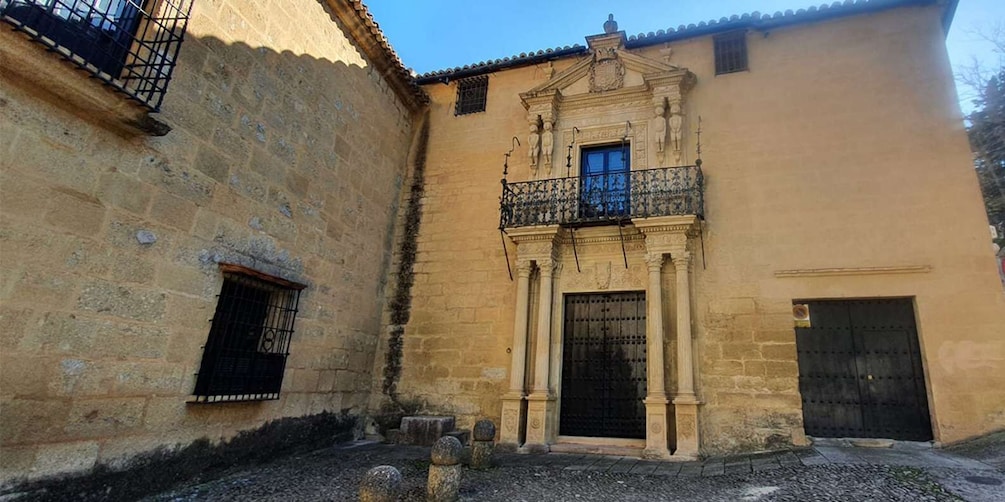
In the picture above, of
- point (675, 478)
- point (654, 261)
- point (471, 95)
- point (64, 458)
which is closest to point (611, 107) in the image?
point (471, 95)

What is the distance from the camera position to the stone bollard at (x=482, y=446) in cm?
539

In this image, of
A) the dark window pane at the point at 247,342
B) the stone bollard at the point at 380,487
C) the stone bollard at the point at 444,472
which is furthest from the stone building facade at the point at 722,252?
the stone bollard at the point at 380,487

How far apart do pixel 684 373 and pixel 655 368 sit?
358mm

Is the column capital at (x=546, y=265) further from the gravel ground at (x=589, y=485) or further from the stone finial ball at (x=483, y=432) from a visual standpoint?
the gravel ground at (x=589, y=485)

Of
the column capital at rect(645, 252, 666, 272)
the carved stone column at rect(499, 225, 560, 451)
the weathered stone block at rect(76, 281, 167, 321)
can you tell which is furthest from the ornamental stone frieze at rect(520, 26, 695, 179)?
the weathered stone block at rect(76, 281, 167, 321)

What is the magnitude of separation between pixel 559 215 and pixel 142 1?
5.49 metres

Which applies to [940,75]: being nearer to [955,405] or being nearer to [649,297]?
[955,405]

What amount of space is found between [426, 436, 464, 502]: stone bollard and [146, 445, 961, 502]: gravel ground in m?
0.20

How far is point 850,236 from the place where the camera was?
6.44 meters

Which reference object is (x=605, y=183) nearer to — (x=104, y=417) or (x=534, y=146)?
(x=534, y=146)

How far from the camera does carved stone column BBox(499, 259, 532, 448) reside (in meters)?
6.80

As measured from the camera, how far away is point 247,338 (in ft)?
18.4

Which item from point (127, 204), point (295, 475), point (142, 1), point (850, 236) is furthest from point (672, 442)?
point (142, 1)

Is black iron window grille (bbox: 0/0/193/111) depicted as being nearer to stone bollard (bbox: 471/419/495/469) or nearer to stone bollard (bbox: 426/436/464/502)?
stone bollard (bbox: 426/436/464/502)
